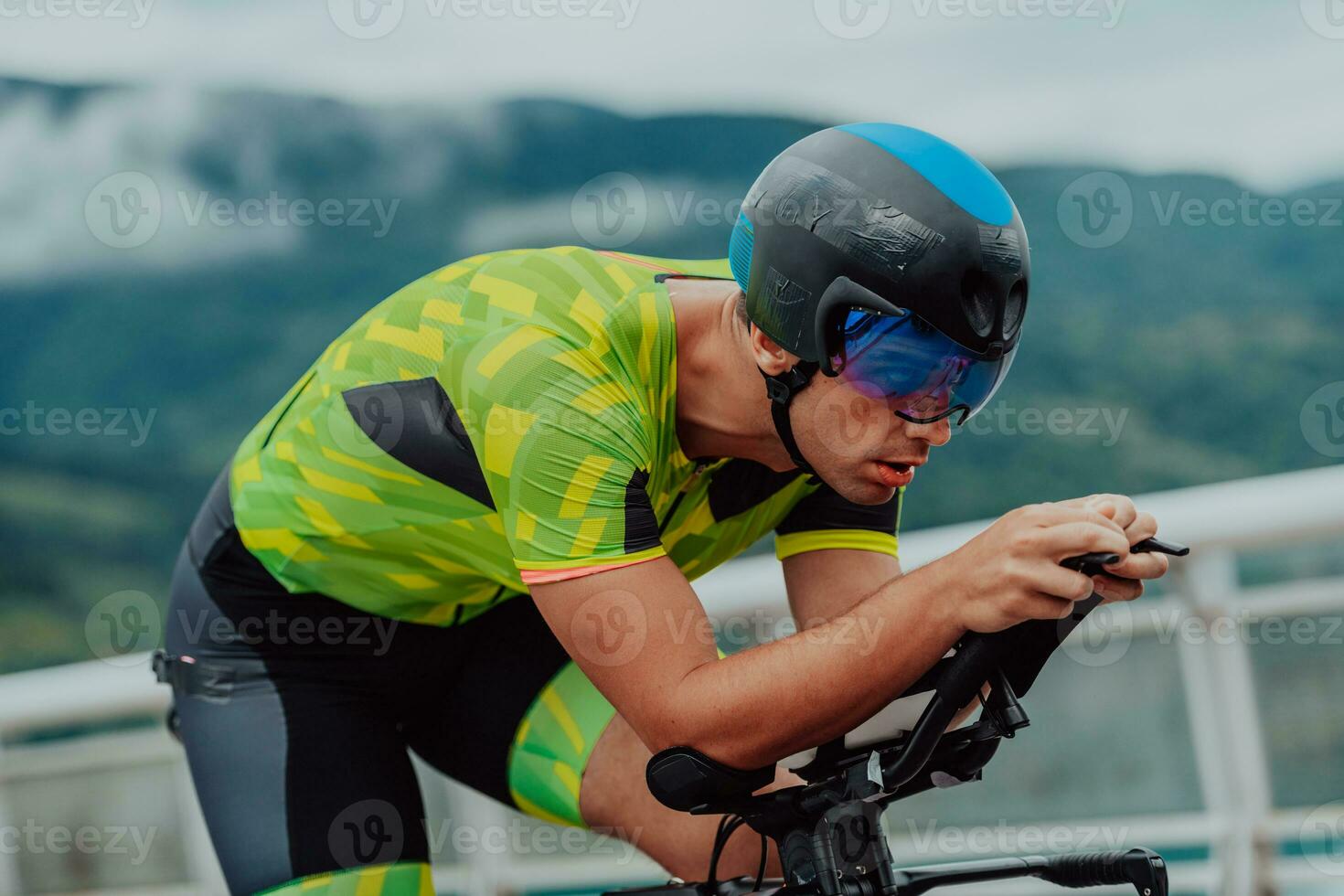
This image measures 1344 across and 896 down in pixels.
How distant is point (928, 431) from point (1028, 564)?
0.33 metres

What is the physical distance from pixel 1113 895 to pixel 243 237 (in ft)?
152

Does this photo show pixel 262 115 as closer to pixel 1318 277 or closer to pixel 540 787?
pixel 1318 277

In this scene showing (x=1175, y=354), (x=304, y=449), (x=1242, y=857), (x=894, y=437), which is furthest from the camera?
(x=1175, y=354)

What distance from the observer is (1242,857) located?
3.50m

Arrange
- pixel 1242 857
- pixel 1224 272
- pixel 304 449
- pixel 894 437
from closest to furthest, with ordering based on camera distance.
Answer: pixel 894 437 < pixel 304 449 < pixel 1242 857 < pixel 1224 272

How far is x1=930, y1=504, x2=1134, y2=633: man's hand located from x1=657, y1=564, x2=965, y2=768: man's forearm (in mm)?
38

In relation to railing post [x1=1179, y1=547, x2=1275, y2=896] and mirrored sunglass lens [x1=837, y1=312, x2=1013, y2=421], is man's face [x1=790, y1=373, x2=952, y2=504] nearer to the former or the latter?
mirrored sunglass lens [x1=837, y1=312, x2=1013, y2=421]

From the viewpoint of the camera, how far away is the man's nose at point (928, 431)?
1759mm

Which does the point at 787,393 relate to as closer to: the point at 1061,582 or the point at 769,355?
the point at 769,355

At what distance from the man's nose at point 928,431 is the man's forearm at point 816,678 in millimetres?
243

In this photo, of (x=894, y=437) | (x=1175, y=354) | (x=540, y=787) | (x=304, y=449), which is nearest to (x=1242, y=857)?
(x=540, y=787)

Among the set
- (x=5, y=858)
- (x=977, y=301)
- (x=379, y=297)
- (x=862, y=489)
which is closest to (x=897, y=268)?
(x=977, y=301)

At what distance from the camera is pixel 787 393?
183 centimetres

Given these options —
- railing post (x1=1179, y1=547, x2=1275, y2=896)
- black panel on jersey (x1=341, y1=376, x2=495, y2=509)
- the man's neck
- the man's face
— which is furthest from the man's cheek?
railing post (x1=1179, y1=547, x2=1275, y2=896)
